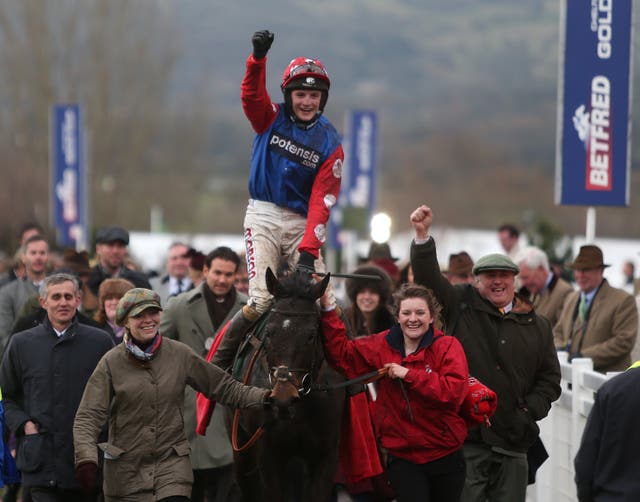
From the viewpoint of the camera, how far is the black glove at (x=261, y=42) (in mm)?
7105

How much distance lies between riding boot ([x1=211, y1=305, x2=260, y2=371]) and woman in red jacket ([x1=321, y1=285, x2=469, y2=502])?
1.04 meters

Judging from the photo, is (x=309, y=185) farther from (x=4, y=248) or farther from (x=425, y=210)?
(x=4, y=248)

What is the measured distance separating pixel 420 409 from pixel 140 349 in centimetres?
165

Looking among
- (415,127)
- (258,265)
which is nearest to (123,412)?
(258,265)

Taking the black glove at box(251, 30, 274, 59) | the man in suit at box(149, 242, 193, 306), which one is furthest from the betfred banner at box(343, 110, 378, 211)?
the black glove at box(251, 30, 274, 59)

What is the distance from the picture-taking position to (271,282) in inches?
281

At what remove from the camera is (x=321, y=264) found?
779 centimetres

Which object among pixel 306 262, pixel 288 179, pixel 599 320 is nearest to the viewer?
pixel 306 262

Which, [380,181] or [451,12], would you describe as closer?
[380,181]

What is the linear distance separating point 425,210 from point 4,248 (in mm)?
42925

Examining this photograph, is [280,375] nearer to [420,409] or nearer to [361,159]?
[420,409]

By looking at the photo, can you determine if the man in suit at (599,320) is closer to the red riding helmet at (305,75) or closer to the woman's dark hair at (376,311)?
the woman's dark hair at (376,311)

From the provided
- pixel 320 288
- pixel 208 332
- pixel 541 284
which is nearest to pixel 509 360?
pixel 320 288

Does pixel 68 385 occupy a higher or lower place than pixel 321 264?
lower
